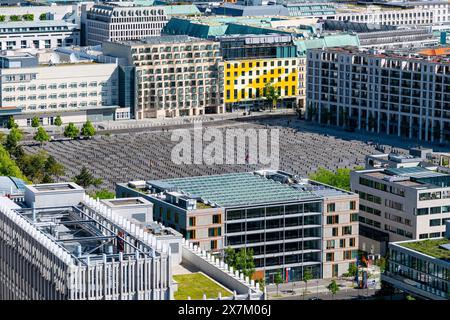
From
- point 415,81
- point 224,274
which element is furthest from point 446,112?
point 224,274

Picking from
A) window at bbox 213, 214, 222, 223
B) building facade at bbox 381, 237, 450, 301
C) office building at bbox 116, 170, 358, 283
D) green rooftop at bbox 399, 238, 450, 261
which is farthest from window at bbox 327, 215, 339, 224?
green rooftop at bbox 399, 238, 450, 261

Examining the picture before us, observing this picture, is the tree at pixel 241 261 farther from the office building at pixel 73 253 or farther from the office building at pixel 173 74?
the office building at pixel 173 74

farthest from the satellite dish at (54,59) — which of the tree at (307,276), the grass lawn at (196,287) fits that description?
the grass lawn at (196,287)

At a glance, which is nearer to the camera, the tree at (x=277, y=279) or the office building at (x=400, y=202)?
the tree at (x=277, y=279)

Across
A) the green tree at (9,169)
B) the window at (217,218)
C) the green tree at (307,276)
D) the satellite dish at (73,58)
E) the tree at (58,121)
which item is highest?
the satellite dish at (73,58)

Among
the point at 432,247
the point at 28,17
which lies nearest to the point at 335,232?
the point at 432,247

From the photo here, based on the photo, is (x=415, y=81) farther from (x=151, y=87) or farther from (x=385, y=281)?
(x=385, y=281)

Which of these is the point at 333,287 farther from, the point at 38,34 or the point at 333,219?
the point at 38,34
